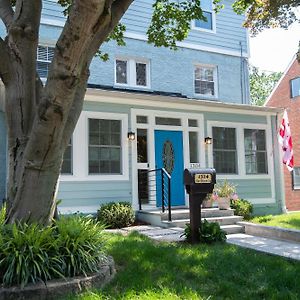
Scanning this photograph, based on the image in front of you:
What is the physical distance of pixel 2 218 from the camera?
523cm

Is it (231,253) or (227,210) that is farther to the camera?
(227,210)

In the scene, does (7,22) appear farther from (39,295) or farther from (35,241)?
(39,295)

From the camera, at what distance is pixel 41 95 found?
4812mm

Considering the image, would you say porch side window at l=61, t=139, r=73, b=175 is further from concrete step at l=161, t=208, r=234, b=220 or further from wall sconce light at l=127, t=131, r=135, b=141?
concrete step at l=161, t=208, r=234, b=220

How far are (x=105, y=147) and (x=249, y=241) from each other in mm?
4537

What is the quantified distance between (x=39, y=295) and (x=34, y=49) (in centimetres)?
320

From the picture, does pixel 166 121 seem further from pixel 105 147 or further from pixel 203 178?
pixel 203 178

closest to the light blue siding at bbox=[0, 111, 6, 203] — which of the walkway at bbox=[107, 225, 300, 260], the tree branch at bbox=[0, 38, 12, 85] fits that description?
the walkway at bbox=[107, 225, 300, 260]

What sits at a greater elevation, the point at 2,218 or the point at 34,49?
the point at 34,49

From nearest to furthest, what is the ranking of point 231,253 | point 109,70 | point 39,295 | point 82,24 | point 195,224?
1. point 39,295
2. point 82,24
3. point 231,253
4. point 195,224
5. point 109,70

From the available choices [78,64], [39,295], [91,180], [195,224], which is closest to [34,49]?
[78,64]

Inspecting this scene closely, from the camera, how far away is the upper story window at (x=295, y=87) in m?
22.6

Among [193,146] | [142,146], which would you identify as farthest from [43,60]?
[193,146]

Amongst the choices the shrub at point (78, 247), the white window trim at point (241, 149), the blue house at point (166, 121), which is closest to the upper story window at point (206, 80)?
the blue house at point (166, 121)
